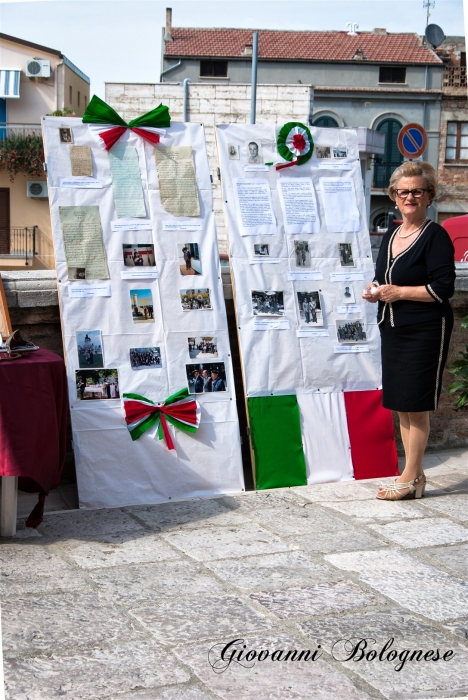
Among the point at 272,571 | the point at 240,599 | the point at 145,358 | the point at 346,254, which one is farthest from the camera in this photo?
the point at 346,254

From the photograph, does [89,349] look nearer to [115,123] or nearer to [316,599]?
[115,123]

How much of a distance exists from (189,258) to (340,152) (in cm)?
121

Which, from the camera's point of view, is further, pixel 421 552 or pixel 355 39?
pixel 355 39

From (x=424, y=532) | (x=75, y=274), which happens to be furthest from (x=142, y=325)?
(x=424, y=532)

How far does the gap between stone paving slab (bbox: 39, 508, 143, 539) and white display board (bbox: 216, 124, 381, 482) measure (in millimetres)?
1116

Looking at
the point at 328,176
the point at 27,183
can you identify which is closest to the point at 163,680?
the point at 328,176

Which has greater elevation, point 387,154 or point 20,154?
point 387,154

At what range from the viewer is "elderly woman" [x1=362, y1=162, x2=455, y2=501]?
4445mm

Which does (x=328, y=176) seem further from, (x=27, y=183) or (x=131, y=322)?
(x=27, y=183)

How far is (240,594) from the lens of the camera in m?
3.40

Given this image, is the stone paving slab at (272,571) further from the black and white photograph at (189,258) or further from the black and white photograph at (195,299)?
the black and white photograph at (189,258)

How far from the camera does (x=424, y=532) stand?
4180 mm

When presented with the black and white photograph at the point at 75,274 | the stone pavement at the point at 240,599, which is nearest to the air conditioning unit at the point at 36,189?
the black and white photograph at the point at 75,274

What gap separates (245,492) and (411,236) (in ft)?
5.40
